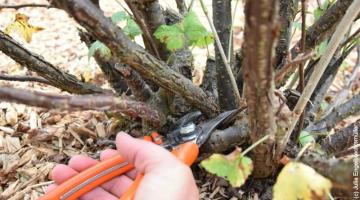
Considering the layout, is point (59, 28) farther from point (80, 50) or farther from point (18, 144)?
point (18, 144)

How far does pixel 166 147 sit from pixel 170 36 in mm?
251

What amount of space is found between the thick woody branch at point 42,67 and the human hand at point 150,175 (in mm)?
178

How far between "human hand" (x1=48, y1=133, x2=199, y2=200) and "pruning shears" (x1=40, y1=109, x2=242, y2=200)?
33mm

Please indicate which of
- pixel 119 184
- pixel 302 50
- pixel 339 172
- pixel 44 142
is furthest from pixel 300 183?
pixel 44 142

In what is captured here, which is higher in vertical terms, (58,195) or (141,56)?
(141,56)

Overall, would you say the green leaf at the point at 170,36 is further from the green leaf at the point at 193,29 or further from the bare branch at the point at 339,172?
the bare branch at the point at 339,172

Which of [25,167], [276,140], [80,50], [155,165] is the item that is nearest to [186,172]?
[155,165]

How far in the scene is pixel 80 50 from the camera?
1739 millimetres

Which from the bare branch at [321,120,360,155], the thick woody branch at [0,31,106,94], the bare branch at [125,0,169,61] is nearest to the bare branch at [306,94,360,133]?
the bare branch at [321,120,360,155]

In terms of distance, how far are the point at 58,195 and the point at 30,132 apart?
0.39 meters

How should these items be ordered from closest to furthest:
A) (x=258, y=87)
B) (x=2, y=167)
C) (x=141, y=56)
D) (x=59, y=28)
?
(x=258, y=87) → (x=141, y=56) → (x=2, y=167) → (x=59, y=28)

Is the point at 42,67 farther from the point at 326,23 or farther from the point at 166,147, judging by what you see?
the point at 326,23

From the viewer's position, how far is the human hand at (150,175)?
2.70ft

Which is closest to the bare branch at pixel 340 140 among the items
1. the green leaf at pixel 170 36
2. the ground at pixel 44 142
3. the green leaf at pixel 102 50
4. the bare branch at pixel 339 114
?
the bare branch at pixel 339 114
